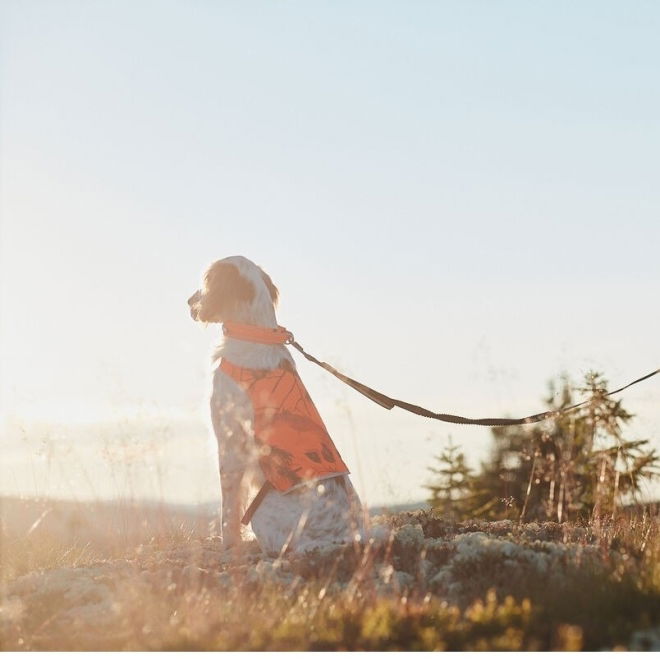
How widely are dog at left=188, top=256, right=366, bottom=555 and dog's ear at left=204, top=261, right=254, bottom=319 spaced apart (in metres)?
0.25

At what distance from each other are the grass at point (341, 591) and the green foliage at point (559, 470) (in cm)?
48

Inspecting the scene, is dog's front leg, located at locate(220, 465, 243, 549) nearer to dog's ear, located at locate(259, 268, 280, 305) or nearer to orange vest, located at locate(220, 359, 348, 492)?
orange vest, located at locate(220, 359, 348, 492)

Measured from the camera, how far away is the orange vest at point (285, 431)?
8.06 meters

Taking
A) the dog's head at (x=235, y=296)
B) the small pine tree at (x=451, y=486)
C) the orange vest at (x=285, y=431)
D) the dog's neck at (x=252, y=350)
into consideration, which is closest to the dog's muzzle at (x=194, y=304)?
the dog's head at (x=235, y=296)

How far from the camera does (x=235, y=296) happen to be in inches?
346

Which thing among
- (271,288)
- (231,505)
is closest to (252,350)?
(271,288)

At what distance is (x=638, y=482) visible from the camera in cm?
977

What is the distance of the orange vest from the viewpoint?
806 cm

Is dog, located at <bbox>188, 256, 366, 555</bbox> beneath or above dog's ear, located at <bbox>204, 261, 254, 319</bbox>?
beneath

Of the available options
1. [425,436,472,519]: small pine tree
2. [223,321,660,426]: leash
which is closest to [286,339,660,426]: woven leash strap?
[223,321,660,426]: leash

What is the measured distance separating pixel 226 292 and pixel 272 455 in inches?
67.4

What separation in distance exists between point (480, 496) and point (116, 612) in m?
21.9

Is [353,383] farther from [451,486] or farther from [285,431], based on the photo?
[451,486]
